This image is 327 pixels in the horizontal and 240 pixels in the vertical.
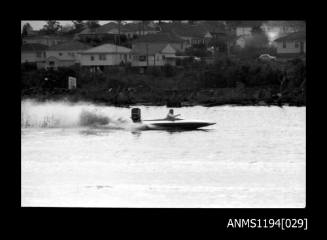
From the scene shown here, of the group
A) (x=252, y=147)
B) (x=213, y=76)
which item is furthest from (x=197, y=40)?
Result: (x=252, y=147)

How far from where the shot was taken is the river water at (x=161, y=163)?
1135 centimetres

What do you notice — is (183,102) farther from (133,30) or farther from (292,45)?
(133,30)

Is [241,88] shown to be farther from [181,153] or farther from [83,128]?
[181,153]

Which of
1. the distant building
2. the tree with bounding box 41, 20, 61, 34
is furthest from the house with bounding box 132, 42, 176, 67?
the tree with bounding box 41, 20, 61, 34

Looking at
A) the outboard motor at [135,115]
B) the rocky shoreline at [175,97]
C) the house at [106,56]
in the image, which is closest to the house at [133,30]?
the house at [106,56]

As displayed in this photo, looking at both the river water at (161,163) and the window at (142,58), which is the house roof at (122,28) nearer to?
the window at (142,58)

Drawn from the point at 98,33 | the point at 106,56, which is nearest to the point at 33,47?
the point at 106,56

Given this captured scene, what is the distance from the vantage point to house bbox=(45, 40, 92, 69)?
134 feet

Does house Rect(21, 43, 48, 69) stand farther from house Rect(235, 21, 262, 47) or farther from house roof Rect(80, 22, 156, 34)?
house Rect(235, 21, 262, 47)

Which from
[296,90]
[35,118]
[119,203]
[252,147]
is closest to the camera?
[119,203]

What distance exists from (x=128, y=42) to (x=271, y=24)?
8197 millimetres

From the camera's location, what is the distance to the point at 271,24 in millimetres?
40500

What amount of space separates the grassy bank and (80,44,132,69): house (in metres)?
0.51

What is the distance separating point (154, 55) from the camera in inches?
1566
